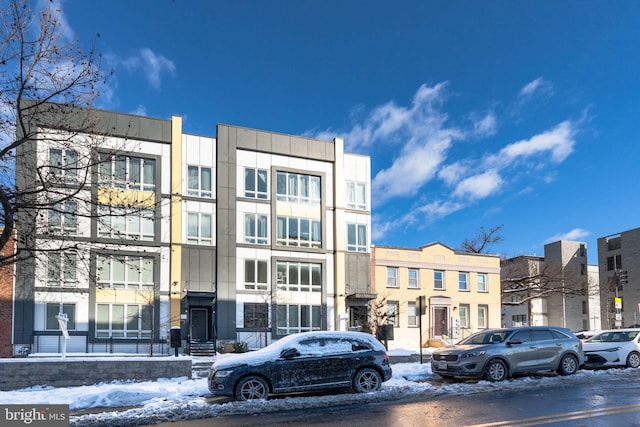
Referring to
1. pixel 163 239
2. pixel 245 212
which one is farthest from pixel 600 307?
pixel 163 239

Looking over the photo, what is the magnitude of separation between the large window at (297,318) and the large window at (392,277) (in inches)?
216

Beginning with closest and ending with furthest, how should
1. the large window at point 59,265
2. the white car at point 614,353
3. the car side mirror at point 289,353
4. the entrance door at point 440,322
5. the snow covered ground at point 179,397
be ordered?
the snow covered ground at point 179,397 < the car side mirror at point 289,353 < the large window at point 59,265 < the white car at point 614,353 < the entrance door at point 440,322

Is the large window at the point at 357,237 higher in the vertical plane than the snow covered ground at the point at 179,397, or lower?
higher

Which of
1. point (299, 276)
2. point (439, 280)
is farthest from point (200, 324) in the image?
point (439, 280)

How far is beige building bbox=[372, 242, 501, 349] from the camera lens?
37438 millimetres

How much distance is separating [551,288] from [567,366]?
36314 mm

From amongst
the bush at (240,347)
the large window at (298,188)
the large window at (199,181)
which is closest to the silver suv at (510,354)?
the bush at (240,347)

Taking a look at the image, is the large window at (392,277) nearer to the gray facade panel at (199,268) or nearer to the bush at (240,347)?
the bush at (240,347)

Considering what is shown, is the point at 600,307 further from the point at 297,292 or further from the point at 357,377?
the point at 357,377

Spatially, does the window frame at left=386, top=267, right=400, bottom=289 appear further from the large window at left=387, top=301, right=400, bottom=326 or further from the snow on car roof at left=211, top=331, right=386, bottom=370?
the snow on car roof at left=211, top=331, right=386, bottom=370

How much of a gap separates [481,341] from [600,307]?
56.2 m

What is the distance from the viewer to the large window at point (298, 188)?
35.2m

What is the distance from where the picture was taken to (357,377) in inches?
524

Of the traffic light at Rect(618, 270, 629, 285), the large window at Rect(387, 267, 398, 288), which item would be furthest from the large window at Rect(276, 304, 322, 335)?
the traffic light at Rect(618, 270, 629, 285)
